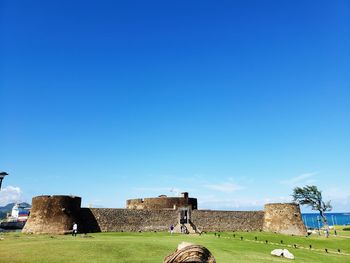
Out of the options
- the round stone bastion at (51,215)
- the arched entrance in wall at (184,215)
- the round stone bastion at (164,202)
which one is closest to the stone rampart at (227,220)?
the arched entrance in wall at (184,215)

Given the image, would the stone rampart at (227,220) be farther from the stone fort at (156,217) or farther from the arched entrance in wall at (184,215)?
the arched entrance in wall at (184,215)

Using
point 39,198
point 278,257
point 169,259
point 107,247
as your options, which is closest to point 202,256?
point 169,259

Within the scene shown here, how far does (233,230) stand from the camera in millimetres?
44750

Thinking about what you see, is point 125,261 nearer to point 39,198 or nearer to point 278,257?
point 278,257

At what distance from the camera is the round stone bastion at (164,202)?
4603 centimetres

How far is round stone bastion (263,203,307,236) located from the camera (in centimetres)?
4569

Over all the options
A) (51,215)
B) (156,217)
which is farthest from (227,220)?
(51,215)

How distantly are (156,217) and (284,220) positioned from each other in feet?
65.9

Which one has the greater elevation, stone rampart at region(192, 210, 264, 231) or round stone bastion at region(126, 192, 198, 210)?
round stone bastion at region(126, 192, 198, 210)

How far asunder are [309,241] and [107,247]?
27.2 m

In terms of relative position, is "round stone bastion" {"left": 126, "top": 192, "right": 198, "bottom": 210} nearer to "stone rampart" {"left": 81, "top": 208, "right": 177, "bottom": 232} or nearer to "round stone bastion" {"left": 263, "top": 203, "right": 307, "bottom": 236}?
"stone rampart" {"left": 81, "top": 208, "right": 177, "bottom": 232}

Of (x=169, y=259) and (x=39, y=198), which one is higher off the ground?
(x=39, y=198)

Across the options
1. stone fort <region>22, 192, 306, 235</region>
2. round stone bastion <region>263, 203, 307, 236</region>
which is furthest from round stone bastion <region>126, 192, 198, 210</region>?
round stone bastion <region>263, 203, 307, 236</region>

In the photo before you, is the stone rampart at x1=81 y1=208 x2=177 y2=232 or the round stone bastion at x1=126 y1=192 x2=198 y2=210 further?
the round stone bastion at x1=126 y1=192 x2=198 y2=210
